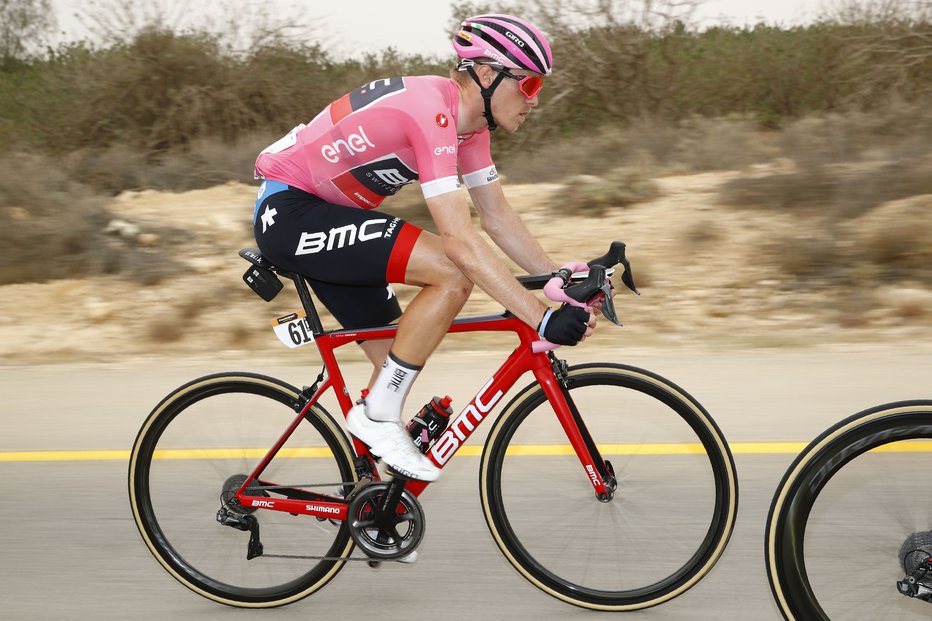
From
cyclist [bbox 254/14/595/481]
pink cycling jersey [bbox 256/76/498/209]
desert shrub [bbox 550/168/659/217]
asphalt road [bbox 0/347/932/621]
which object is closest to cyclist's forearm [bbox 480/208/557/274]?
pink cycling jersey [bbox 256/76/498/209]

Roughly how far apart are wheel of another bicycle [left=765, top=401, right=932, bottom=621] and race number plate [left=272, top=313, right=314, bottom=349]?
5.01 feet

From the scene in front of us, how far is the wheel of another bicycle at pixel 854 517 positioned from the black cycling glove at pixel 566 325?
0.68m

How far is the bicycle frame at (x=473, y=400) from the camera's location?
3.01m

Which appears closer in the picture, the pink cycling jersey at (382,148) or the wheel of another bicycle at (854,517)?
the wheel of another bicycle at (854,517)

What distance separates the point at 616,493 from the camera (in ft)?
10.5

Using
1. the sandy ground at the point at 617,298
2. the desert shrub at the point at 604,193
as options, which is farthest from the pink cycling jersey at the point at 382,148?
the desert shrub at the point at 604,193

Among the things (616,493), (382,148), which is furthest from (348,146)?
(616,493)

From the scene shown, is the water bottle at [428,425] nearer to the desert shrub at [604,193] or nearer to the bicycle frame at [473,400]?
the bicycle frame at [473,400]

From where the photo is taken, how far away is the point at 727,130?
11812 millimetres

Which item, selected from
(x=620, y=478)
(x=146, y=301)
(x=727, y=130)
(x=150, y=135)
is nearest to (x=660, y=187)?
(x=727, y=130)

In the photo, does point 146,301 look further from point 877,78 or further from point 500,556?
point 877,78

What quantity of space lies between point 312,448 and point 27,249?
6691 mm

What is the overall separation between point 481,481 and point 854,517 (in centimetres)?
114

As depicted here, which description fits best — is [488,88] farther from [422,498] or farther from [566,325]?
[422,498]
